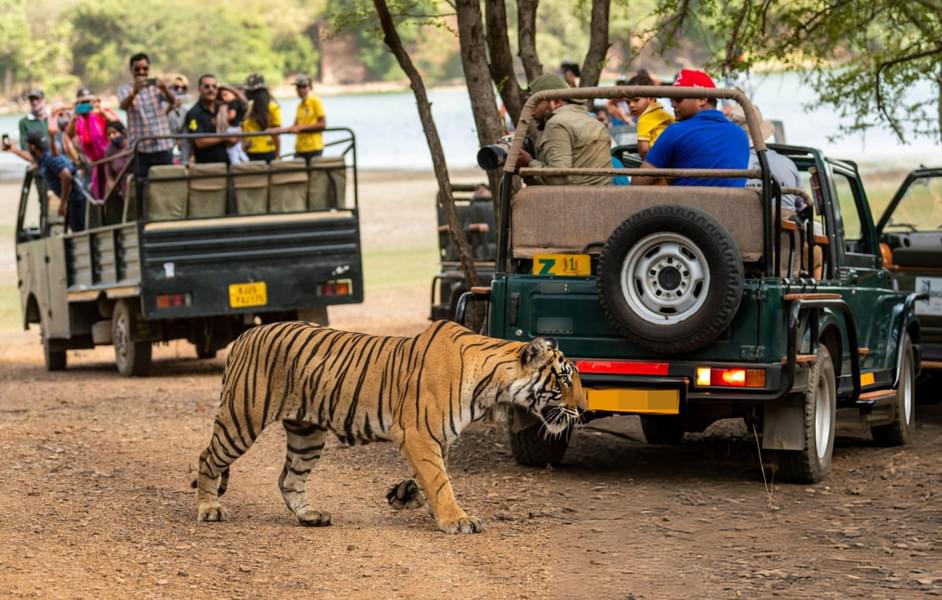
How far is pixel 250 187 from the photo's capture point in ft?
Answer: 50.4

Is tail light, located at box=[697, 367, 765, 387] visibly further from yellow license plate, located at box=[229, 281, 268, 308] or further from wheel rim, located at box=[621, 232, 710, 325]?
yellow license plate, located at box=[229, 281, 268, 308]

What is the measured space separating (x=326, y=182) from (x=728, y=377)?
755 cm

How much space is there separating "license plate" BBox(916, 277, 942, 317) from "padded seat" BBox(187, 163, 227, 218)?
617cm

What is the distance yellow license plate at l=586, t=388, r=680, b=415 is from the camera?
8789 millimetres

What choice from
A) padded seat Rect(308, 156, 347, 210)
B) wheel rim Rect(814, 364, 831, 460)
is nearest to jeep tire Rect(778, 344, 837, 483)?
wheel rim Rect(814, 364, 831, 460)

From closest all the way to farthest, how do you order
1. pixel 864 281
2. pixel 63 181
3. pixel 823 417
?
pixel 823 417 → pixel 864 281 → pixel 63 181

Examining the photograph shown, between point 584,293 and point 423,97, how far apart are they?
347cm

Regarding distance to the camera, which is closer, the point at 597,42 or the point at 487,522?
the point at 487,522

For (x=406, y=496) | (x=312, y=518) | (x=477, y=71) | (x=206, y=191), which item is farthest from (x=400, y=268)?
(x=312, y=518)

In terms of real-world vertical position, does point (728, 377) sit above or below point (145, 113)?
below

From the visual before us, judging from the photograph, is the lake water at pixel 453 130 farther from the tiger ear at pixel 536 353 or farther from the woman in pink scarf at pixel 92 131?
the tiger ear at pixel 536 353

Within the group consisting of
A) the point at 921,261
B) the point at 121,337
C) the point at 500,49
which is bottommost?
the point at 121,337

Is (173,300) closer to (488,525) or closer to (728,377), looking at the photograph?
(728,377)

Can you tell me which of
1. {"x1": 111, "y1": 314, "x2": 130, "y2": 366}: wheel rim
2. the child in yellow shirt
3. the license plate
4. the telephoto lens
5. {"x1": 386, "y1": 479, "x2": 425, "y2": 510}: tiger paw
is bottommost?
{"x1": 111, "y1": 314, "x2": 130, "y2": 366}: wheel rim
